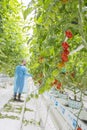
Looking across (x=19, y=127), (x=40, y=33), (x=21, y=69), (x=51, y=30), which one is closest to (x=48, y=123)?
(x=19, y=127)

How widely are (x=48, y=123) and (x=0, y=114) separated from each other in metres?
1.53

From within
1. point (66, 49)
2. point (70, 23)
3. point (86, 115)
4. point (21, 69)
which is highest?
point (21, 69)

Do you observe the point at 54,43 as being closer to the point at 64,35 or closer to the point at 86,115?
the point at 64,35

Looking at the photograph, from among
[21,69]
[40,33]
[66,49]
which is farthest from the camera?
[21,69]

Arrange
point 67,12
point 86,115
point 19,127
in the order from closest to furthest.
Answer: point 67,12, point 86,115, point 19,127

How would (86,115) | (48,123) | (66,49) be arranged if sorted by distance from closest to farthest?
(66,49) < (86,115) < (48,123)

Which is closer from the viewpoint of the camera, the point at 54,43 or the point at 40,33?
the point at 54,43

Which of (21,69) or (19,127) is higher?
(21,69)

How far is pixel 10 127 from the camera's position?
3.83 meters

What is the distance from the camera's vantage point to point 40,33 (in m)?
1.36

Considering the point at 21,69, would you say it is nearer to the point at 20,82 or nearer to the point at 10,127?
the point at 20,82

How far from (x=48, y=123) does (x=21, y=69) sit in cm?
425

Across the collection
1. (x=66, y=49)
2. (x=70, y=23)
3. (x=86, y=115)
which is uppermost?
(x=70, y=23)


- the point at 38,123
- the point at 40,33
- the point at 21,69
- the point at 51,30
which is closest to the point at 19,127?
the point at 38,123
